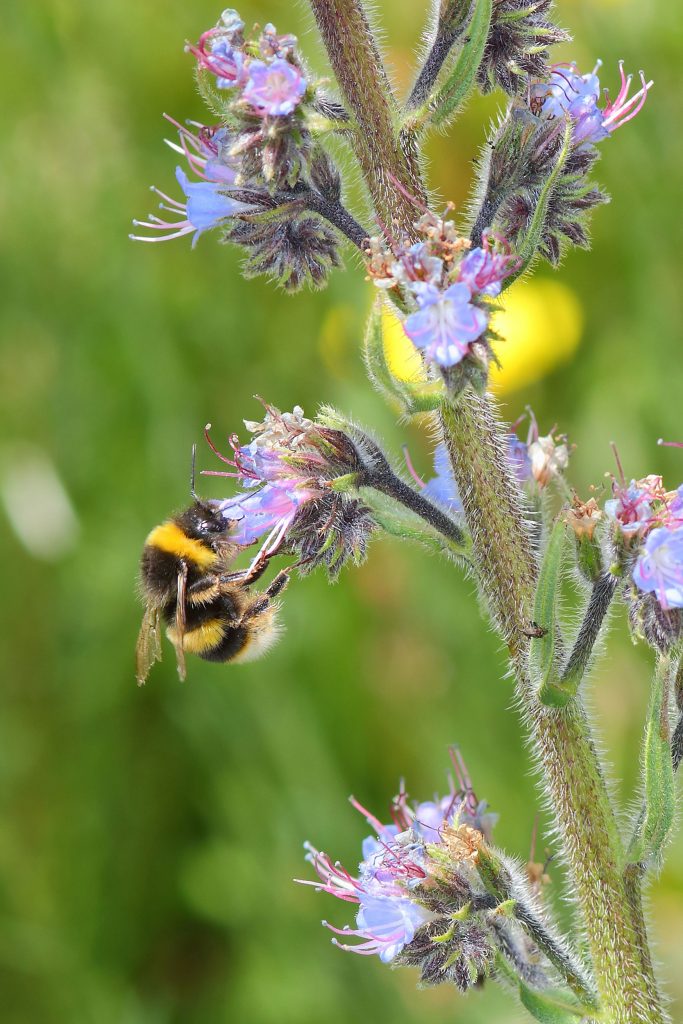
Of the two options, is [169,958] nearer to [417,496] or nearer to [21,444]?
[21,444]

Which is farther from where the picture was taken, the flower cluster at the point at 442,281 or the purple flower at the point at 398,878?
the purple flower at the point at 398,878

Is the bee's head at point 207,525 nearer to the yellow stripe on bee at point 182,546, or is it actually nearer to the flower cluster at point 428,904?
the yellow stripe on bee at point 182,546

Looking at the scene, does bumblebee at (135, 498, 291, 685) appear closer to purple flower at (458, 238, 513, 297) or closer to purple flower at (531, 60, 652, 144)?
purple flower at (458, 238, 513, 297)

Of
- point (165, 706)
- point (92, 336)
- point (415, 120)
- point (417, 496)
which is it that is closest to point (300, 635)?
point (165, 706)

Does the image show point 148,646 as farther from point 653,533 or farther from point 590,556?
point 653,533

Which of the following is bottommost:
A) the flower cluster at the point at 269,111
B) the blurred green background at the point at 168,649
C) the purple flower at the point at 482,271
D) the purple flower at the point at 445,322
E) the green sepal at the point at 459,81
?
the blurred green background at the point at 168,649

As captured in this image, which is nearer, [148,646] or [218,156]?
[218,156]

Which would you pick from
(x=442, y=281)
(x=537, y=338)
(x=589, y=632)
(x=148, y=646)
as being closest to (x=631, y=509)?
(x=589, y=632)

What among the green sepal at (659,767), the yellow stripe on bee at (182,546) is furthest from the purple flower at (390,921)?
the yellow stripe on bee at (182,546)
